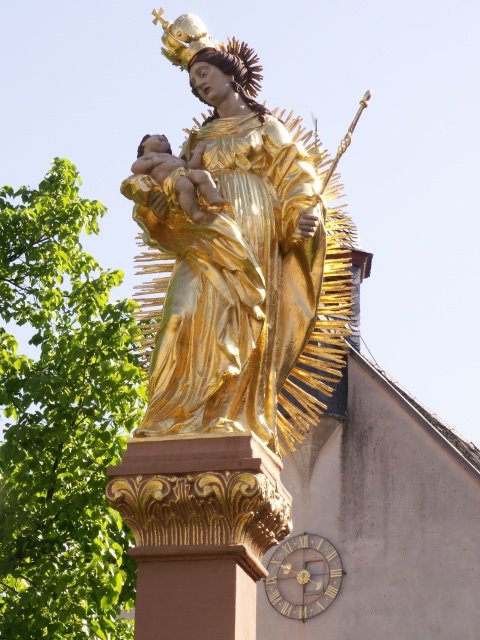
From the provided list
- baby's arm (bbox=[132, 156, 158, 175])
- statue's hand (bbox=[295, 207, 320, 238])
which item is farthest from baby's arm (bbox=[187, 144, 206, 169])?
statue's hand (bbox=[295, 207, 320, 238])

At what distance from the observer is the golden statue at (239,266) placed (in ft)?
25.0

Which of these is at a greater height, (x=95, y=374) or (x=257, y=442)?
(x=95, y=374)

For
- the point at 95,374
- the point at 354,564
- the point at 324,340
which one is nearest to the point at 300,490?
the point at 354,564

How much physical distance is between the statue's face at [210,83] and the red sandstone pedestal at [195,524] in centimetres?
201

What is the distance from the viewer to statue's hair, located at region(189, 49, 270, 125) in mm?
8500

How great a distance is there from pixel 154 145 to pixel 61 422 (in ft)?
20.6

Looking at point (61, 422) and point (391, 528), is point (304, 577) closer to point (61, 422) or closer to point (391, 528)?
point (391, 528)

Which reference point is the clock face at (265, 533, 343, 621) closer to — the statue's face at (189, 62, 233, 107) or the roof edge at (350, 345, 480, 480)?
the roof edge at (350, 345, 480, 480)

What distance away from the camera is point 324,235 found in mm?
8094

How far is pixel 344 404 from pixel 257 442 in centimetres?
1584

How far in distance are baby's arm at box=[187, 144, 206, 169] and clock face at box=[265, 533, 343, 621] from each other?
14.8 m

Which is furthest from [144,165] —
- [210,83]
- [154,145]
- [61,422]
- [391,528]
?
[391,528]

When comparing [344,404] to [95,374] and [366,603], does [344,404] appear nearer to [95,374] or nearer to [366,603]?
[366,603]

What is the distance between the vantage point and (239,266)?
7.78 metres
